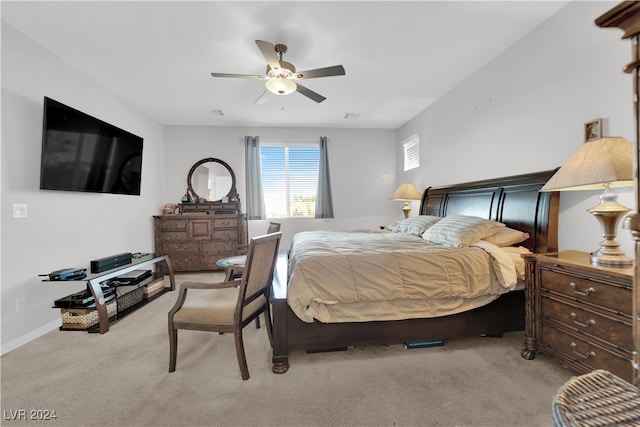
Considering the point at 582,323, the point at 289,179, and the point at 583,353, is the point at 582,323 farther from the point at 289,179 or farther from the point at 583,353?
the point at 289,179

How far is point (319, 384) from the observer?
1887 millimetres

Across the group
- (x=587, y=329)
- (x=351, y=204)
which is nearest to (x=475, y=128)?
(x=587, y=329)

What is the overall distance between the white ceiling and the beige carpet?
2856 millimetres

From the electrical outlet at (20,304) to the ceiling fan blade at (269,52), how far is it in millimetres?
3141

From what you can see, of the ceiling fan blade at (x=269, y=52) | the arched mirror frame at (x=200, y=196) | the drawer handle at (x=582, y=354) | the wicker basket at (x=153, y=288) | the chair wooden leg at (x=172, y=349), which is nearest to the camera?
the drawer handle at (x=582, y=354)

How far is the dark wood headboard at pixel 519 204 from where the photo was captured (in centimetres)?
240

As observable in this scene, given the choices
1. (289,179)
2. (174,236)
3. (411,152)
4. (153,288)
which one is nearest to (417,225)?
(411,152)

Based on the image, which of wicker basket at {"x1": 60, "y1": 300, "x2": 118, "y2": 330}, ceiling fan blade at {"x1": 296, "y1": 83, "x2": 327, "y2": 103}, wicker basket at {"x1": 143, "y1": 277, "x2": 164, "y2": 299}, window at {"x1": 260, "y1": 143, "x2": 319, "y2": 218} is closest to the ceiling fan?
ceiling fan blade at {"x1": 296, "y1": 83, "x2": 327, "y2": 103}

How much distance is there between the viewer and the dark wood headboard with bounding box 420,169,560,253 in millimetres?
2396

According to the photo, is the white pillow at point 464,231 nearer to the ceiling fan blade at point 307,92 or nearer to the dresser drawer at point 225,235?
the ceiling fan blade at point 307,92

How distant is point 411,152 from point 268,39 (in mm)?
3604

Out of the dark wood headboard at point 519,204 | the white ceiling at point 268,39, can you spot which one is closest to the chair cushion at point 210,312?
the white ceiling at point 268,39

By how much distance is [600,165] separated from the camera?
1.67 meters

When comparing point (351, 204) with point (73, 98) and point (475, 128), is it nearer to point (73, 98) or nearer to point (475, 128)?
point (475, 128)
